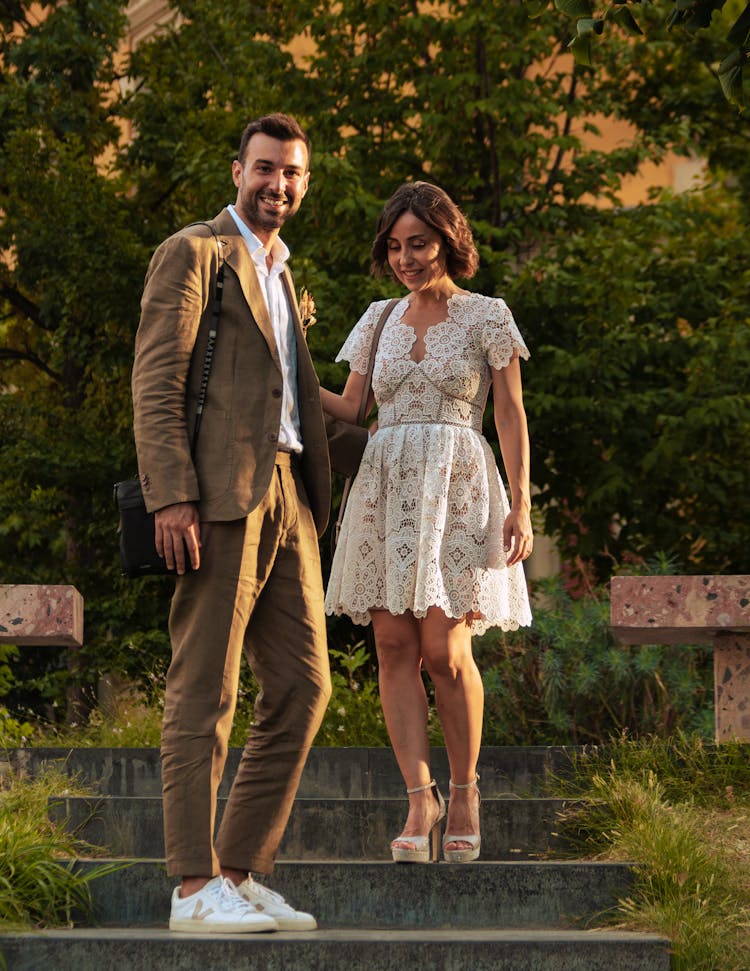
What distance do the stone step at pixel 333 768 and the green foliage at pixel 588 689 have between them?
1.03 m

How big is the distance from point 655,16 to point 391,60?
2265 mm

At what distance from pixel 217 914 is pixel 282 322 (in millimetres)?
1607

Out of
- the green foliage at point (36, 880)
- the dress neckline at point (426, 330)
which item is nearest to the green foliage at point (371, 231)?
the dress neckline at point (426, 330)

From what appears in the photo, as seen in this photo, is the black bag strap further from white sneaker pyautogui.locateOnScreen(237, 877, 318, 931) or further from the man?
white sneaker pyautogui.locateOnScreen(237, 877, 318, 931)

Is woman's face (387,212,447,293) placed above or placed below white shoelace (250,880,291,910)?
above

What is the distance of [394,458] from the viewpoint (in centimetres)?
515

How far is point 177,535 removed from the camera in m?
4.11

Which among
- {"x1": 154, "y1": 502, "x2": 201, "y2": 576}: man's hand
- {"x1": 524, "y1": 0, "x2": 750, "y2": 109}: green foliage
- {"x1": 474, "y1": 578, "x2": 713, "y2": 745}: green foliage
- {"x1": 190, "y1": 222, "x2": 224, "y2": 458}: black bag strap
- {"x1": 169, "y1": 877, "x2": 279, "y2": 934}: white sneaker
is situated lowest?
{"x1": 169, "y1": 877, "x2": 279, "y2": 934}: white sneaker

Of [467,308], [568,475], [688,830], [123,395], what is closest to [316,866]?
[688,830]

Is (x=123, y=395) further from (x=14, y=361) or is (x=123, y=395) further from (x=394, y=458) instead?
(x=394, y=458)

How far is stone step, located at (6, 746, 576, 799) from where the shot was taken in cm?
641

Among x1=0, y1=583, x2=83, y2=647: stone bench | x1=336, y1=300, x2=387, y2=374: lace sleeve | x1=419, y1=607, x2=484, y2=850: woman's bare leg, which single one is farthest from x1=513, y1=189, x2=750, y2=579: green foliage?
x1=419, y1=607, x2=484, y2=850: woman's bare leg

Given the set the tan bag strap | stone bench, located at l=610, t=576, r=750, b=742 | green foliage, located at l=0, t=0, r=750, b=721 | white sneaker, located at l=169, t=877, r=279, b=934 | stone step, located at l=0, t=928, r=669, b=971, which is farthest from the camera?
green foliage, located at l=0, t=0, r=750, b=721

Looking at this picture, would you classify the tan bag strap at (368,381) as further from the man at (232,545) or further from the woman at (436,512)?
the man at (232,545)
